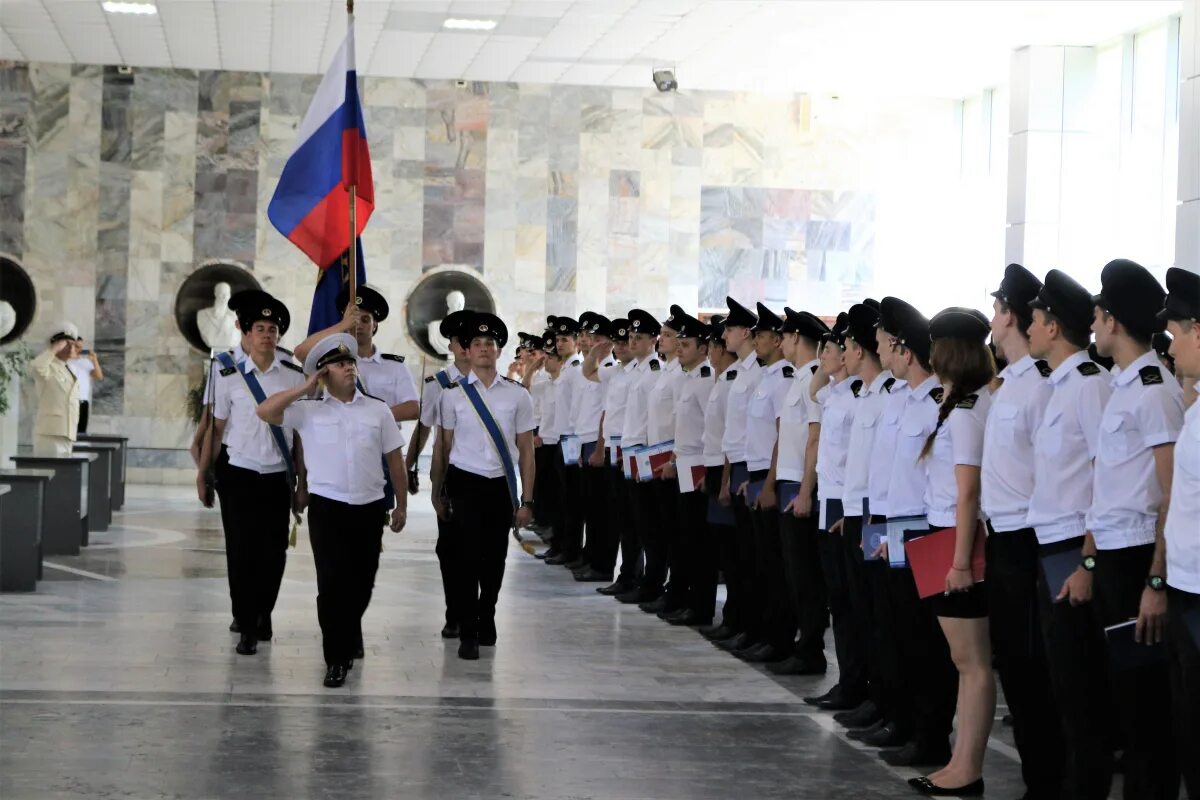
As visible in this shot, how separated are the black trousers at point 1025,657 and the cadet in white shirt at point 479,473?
3511mm

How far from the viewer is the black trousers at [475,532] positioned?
8.20 metres

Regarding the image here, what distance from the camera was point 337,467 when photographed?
7273 millimetres

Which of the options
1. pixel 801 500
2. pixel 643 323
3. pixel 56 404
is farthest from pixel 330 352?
pixel 56 404

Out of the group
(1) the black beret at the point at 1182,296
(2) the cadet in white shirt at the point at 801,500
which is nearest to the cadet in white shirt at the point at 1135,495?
(1) the black beret at the point at 1182,296

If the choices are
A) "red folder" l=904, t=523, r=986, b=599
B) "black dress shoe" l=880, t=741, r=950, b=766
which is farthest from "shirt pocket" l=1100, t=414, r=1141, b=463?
"black dress shoe" l=880, t=741, r=950, b=766

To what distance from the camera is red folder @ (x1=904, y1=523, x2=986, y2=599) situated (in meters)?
5.38

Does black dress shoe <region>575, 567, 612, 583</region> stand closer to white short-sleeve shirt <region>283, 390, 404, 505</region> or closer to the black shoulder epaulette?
white short-sleeve shirt <region>283, 390, 404, 505</region>

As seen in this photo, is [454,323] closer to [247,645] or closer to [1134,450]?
[247,645]

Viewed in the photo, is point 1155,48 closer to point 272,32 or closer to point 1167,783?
point 272,32

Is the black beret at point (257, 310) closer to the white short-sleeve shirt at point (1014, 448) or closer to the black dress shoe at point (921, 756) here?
the black dress shoe at point (921, 756)

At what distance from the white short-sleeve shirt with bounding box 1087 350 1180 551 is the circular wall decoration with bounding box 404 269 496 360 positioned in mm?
17296

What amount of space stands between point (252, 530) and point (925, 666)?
3726 mm

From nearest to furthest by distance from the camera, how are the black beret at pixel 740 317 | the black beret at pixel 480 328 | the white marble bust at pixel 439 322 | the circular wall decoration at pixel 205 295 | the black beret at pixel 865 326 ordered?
the black beret at pixel 865 326 < the black beret at pixel 480 328 < the black beret at pixel 740 317 < the circular wall decoration at pixel 205 295 < the white marble bust at pixel 439 322

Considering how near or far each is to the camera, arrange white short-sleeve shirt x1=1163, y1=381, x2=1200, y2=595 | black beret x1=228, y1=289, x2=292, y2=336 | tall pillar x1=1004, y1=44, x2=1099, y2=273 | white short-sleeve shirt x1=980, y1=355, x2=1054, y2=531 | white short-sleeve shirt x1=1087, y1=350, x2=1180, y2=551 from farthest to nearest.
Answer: tall pillar x1=1004, y1=44, x2=1099, y2=273
black beret x1=228, y1=289, x2=292, y2=336
white short-sleeve shirt x1=980, y1=355, x2=1054, y2=531
white short-sleeve shirt x1=1087, y1=350, x2=1180, y2=551
white short-sleeve shirt x1=1163, y1=381, x2=1200, y2=595
